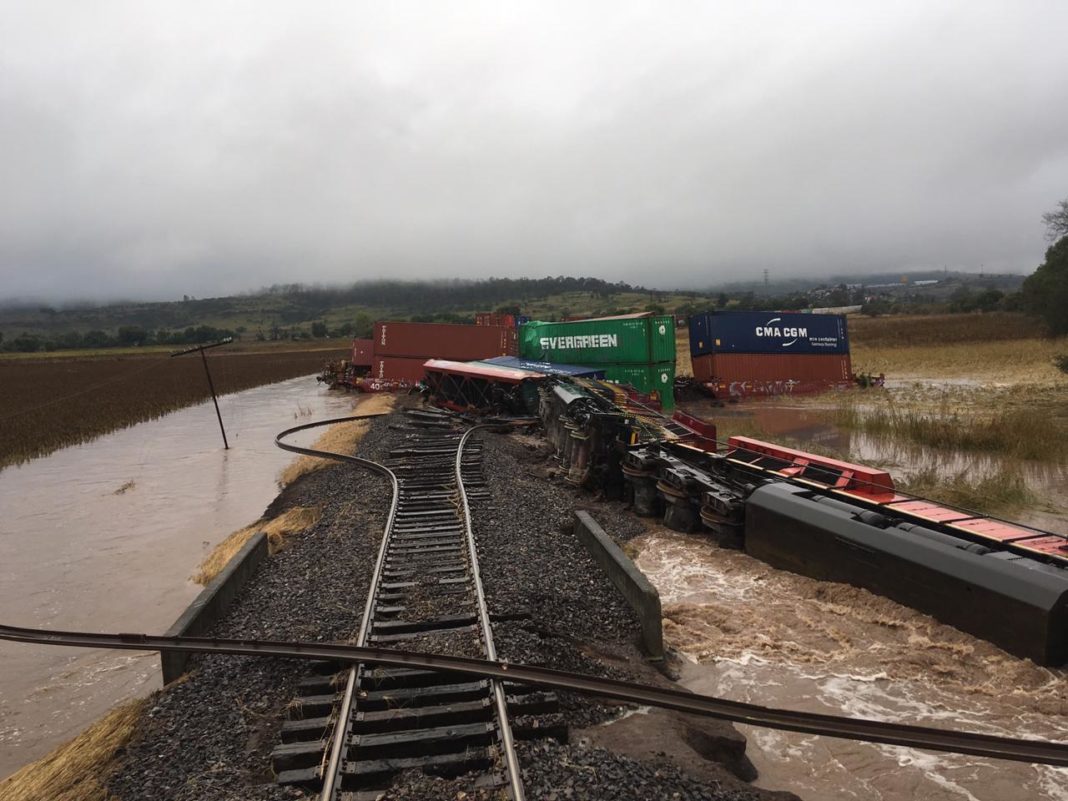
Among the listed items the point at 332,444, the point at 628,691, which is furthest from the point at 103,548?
the point at 628,691

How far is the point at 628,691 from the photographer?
15.1 feet

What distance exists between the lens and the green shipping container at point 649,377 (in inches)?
909

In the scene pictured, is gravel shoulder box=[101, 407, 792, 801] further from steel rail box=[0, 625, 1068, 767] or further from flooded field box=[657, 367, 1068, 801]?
flooded field box=[657, 367, 1068, 801]

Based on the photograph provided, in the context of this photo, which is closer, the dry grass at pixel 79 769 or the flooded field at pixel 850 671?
the dry grass at pixel 79 769

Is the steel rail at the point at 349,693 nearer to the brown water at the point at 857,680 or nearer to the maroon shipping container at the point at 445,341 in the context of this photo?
the brown water at the point at 857,680

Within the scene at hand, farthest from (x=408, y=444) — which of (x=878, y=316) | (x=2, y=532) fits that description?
(x=878, y=316)

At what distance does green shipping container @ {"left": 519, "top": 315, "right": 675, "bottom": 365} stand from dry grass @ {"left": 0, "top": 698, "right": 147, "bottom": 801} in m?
19.5

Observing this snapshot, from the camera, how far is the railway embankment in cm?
389

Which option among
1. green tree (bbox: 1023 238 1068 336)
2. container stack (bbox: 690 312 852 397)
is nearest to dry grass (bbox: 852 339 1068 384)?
green tree (bbox: 1023 238 1068 336)

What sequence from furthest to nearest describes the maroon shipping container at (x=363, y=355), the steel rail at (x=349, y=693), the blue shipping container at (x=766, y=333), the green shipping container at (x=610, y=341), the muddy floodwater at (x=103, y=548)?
the maroon shipping container at (x=363, y=355)
the blue shipping container at (x=766, y=333)
the green shipping container at (x=610, y=341)
the muddy floodwater at (x=103, y=548)
the steel rail at (x=349, y=693)

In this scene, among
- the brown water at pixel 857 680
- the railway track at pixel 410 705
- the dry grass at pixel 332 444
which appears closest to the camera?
the railway track at pixel 410 705

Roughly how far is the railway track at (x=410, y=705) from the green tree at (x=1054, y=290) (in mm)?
45108

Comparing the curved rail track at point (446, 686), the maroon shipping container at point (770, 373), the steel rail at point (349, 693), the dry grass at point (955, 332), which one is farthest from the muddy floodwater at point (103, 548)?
the dry grass at point (955, 332)

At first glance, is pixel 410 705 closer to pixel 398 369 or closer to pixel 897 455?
pixel 897 455
